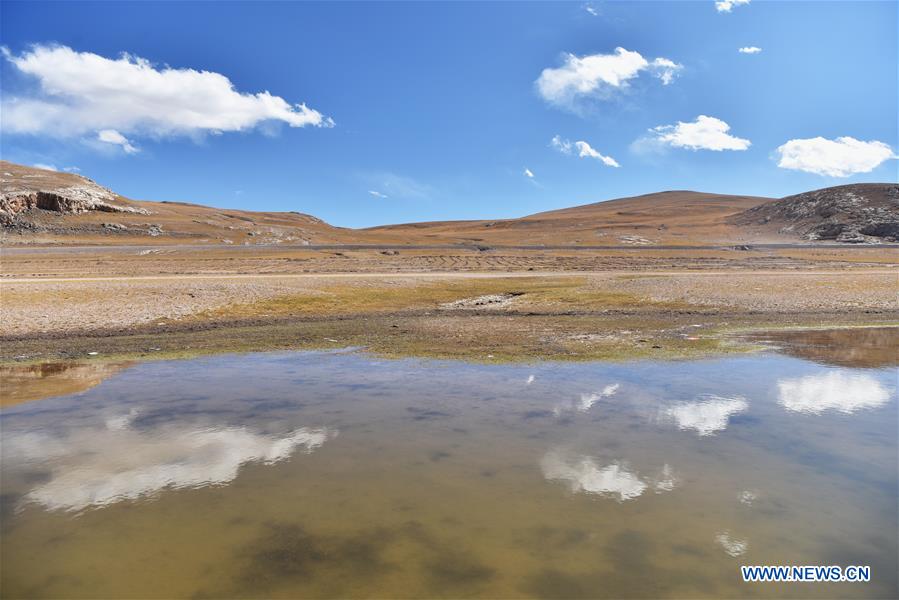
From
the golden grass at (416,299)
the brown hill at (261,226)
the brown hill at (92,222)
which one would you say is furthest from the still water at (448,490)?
the brown hill at (92,222)

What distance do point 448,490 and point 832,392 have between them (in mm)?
11712

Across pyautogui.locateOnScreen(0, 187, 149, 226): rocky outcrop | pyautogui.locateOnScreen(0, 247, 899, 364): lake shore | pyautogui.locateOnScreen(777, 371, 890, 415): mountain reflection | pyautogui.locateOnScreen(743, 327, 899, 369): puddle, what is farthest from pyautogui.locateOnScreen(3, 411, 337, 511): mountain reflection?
pyautogui.locateOnScreen(0, 187, 149, 226): rocky outcrop

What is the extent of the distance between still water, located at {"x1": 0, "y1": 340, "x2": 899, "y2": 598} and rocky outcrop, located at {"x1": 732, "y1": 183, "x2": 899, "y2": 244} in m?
139

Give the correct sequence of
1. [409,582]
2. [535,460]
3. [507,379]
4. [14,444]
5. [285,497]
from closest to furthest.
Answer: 1. [409,582]
2. [285,497]
3. [535,460]
4. [14,444]
5. [507,379]

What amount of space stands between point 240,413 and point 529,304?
24.1 meters

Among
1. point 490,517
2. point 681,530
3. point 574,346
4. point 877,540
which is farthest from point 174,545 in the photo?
point 574,346

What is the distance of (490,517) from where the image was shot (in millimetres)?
7570

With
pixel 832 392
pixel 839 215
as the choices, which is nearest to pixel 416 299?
pixel 832 392

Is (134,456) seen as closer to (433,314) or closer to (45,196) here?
(433,314)

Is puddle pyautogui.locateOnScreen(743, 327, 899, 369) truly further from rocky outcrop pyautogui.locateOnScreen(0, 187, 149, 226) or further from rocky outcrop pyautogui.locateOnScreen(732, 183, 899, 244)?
rocky outcrop pyautogui.locateOnScreen(0, 187, 149, 226)

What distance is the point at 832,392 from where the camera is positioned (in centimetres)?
1422

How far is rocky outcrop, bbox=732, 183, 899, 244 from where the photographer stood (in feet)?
416

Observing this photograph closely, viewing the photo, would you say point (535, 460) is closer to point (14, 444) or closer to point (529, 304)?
point (14, 444)

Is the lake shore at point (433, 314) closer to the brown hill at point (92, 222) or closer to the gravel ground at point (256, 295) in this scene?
the gravel ground at point (256, 295)
